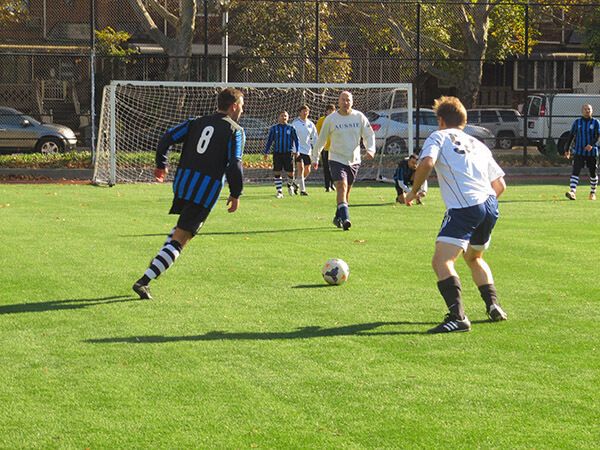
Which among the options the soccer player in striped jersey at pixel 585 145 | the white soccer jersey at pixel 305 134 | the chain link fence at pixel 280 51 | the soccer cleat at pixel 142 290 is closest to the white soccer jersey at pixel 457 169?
the soccer cleat at pixel 142 290

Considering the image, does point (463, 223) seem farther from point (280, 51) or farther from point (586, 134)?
point (280, 51)

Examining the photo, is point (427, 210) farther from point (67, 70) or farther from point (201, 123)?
point (67, 70)

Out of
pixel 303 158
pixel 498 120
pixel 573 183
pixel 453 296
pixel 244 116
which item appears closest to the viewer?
pixel 453 296

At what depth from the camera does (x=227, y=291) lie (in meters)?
10.4

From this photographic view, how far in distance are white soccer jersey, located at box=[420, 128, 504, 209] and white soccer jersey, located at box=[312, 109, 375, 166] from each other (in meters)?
7.86

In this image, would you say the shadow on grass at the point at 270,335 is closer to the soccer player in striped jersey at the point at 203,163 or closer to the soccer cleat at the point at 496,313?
the soccer cleat at the point at 496,313

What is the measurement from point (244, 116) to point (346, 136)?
15.8 meters

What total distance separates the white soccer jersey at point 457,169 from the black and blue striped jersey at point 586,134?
47.4ft

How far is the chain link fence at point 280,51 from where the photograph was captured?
108ft

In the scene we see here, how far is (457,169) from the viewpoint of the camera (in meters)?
8.59

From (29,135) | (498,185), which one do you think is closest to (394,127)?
(29,135)

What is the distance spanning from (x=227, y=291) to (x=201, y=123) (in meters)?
1.60

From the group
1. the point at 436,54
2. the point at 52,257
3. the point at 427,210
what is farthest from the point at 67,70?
the point at 52,257

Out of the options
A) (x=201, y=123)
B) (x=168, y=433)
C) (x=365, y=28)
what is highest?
(x=365, y=28)
